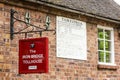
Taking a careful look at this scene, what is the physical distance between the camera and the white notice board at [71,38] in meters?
13.8

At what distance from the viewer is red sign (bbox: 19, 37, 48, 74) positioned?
34.4 ft

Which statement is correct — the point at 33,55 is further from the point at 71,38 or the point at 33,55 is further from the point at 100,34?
the point at 100,34

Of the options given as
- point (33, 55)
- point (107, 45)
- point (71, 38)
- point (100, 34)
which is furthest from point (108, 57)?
point (33, 55)

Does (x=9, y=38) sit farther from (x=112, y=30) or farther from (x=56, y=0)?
(x=112, y=30)

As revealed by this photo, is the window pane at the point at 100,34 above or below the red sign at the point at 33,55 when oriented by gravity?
above

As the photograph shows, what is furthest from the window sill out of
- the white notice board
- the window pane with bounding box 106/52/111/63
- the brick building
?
the white notice board

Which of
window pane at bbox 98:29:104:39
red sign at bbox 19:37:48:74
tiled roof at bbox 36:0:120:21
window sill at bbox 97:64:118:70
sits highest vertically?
tiled roof at bbox 36:0:120:21

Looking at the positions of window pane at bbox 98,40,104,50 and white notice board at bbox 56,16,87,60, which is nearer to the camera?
white notice board at bbox 56,16,87,60

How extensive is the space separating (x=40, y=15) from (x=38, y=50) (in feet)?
8.73

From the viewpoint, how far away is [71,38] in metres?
14.2

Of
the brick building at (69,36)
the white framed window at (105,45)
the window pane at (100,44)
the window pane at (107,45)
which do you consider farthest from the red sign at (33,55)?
the window pane at (107,45)

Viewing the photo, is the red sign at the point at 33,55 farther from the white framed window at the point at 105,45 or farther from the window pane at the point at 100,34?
the window pane at the point at 100,34

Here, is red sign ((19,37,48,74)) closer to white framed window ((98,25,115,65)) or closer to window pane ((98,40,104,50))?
white framed window ((98,25,115,65))

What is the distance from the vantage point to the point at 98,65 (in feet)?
50.3
